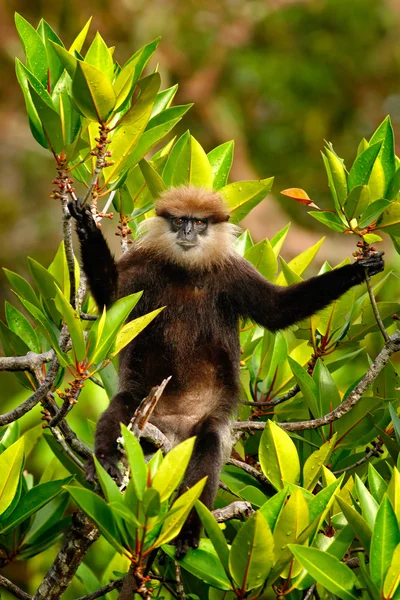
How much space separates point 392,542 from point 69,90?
1573mm

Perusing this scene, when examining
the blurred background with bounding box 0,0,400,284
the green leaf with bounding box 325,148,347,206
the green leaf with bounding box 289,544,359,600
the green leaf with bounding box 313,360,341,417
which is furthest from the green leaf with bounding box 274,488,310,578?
the blurred background with bounding box 0,0,400,284

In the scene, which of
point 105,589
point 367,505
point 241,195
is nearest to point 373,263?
point 241,195

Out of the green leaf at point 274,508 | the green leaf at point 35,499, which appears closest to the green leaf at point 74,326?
the green leaf at point 35,499

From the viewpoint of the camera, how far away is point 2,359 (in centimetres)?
263

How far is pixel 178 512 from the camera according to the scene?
200 cm

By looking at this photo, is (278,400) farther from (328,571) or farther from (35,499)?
(328,571)

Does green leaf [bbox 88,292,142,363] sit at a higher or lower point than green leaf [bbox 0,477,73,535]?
higher

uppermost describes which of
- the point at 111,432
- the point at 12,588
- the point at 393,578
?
the point at 111,432

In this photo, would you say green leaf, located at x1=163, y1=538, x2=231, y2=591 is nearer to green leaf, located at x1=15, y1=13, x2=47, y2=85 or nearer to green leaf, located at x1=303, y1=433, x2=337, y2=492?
green leaf, located at x1=303, y1=433, x2=337, y2=492

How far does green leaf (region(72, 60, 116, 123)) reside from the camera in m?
2.41

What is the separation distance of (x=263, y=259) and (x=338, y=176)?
80 cm

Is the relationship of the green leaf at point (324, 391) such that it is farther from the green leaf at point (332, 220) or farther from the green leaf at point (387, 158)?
the green leaf at point (387, 158)

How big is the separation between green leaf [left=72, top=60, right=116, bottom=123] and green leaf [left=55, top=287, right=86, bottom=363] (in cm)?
54

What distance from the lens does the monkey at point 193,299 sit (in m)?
3.21
